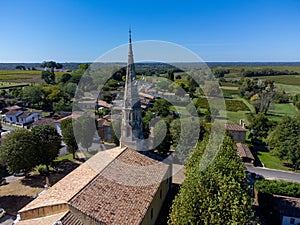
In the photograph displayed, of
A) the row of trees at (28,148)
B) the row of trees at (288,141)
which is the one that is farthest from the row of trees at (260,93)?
the row of trees at (28,148)

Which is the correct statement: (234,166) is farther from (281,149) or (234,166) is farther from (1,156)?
(1,156)

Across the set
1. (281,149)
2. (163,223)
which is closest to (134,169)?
(163,223)

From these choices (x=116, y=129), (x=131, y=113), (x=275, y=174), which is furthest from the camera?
(x=116, y=129)

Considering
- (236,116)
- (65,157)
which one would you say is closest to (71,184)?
(65,157)

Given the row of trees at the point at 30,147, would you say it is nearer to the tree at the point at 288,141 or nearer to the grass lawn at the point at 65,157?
the grass lawn at the point at 65,157

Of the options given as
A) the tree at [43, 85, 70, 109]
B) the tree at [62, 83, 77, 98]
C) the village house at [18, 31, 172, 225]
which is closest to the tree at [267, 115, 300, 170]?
the village house at [18, 31, 172, 225]

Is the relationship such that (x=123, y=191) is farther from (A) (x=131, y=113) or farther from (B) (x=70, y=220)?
(A) (x=131, y=113)
